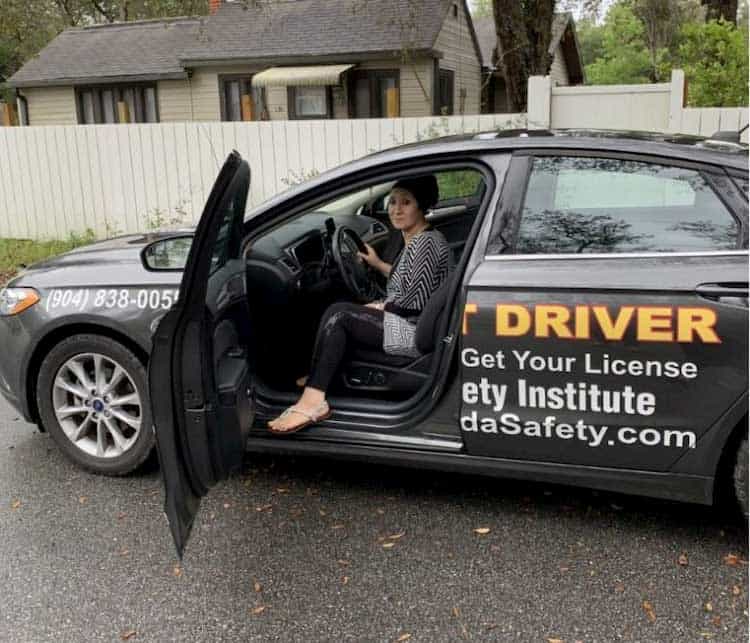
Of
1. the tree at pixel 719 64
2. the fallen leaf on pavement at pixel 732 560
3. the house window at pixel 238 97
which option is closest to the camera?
the fallen leaf on pavement at pixel 732 560

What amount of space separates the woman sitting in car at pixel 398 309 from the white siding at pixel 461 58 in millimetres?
15422

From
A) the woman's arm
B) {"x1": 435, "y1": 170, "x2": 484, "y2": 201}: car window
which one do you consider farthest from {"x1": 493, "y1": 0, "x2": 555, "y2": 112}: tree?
the woman's arm

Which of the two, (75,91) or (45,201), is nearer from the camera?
(45,201)

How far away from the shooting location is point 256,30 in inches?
784

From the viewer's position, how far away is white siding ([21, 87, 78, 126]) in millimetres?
22047

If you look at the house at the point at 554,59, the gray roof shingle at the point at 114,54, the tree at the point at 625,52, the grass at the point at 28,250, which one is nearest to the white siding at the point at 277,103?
the gray roof shingle at the point at 114,54

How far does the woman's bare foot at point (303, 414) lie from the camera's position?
3422mm

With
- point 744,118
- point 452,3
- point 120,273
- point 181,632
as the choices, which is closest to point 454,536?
point 181,632

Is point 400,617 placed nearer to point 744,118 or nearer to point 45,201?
point 744,118

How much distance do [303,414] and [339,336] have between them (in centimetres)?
41

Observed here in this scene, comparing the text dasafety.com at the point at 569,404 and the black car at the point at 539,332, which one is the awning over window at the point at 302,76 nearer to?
the black car at the point at 539,332

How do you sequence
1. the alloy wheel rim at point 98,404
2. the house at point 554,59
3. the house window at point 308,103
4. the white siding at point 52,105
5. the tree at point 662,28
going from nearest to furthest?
1. the alloy wheel rim at point 98,404
2. the house window at point 308,103
3. the white siding at point 52,105
4. the house at point 554,59
5. the tree at point 662,28

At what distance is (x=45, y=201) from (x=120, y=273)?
823 cm

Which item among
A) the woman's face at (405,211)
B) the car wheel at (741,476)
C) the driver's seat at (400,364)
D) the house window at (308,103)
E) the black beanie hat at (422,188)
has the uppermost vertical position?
the house window at (308,103)
